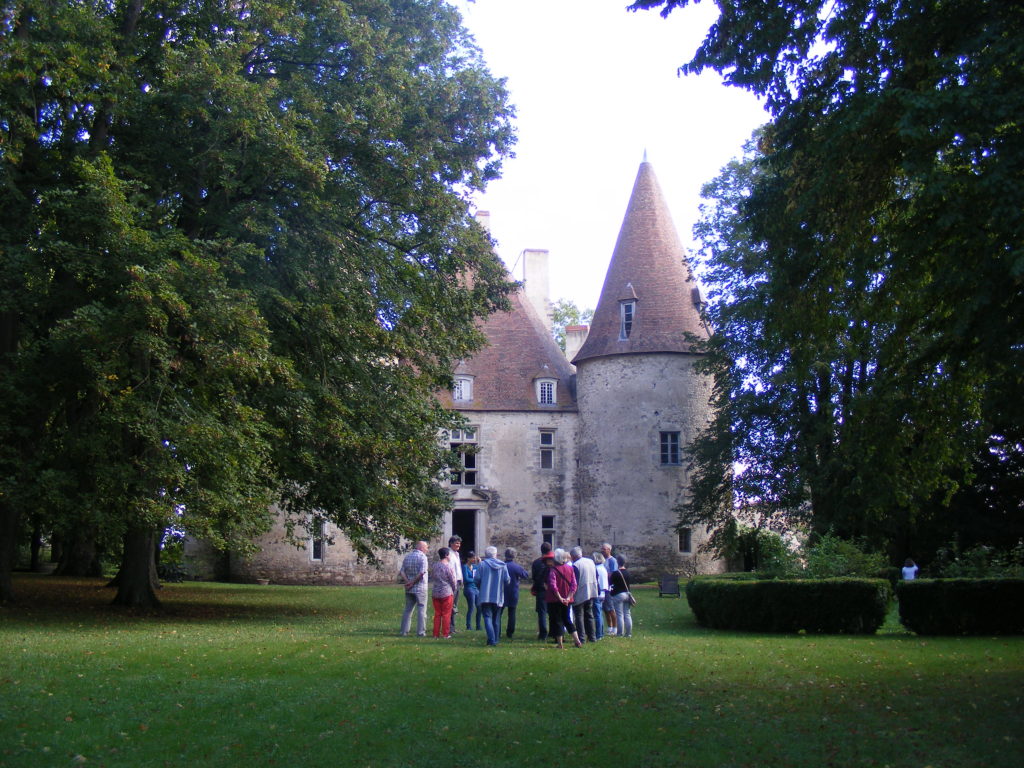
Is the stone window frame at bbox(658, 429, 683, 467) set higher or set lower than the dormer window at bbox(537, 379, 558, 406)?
lower

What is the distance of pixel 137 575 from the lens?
21.2 meters

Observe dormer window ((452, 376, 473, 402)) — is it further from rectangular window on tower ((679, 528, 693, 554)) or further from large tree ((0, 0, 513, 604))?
large tree ((0, 0, 513, 604))

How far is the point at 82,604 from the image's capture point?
2162 centimetres

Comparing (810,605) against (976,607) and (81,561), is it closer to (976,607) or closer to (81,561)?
(976,607)

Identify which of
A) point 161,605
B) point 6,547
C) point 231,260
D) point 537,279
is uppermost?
point 537,279

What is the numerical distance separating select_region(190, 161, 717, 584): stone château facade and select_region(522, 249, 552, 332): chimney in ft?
16.3

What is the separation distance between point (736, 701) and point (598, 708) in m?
1.42

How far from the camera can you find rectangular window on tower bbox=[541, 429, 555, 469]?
4125 centimetres

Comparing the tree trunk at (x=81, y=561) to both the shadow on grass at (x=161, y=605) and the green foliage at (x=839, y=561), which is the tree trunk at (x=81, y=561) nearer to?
Answer: the shadow on grass at (x=161, y=605)

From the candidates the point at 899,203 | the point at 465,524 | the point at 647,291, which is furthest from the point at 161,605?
the point at 647,291

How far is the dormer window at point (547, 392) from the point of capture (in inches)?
1641

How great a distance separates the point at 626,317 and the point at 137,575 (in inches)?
952

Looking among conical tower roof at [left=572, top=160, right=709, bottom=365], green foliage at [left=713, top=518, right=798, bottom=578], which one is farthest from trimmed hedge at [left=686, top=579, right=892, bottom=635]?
conical tower roof at [left=572, top=160, right=709, bottom=365]

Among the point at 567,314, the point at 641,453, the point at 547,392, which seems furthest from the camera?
the point at 567,314
